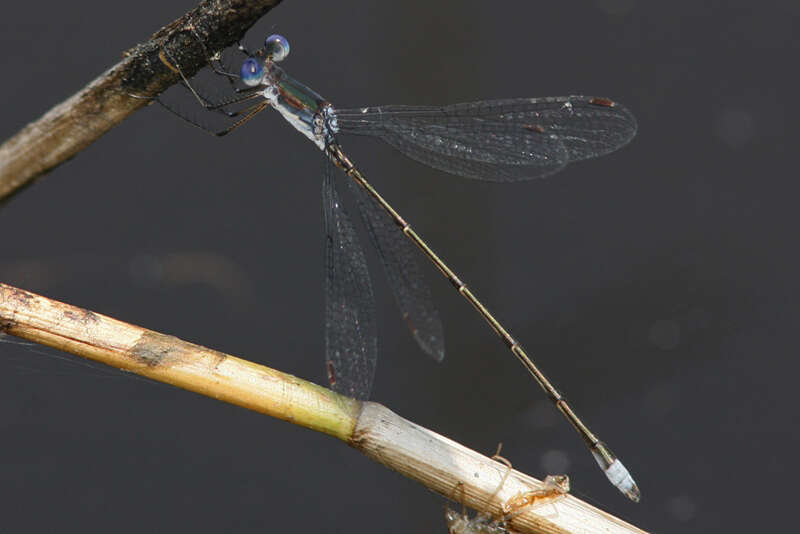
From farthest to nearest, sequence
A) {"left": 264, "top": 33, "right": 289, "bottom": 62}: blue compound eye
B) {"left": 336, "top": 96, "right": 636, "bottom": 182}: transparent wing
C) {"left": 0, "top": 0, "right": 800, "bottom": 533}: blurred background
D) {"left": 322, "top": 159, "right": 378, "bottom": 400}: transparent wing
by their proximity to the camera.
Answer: {"left": 0, "top": 0, "right": 800, "bottom": 533}: blurred background < {"left": 336, "top": 96, "right": 636, "bottom": 182}: transparent wing < {"left": 264, "top": 33, "right": 289, "bottom": 62}: blue compound eye < {"left": 322, "top": 159, "right": 378, "bottom": 400}: transparent wing

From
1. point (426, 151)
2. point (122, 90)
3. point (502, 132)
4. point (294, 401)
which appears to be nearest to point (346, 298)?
point (426, 151)

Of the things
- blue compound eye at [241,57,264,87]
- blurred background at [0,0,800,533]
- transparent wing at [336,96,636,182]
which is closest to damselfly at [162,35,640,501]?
transparent wing at [336,96,636,182]

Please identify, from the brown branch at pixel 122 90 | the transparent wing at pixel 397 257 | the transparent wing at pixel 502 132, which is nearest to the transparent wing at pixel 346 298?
the transparent wing at pixel 397 257

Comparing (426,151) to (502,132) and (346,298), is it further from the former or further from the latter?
(346,298)

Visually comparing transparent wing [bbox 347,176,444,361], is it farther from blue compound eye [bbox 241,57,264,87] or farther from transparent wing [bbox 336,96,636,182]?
blue compound eye [bbox 241,57,264,87]

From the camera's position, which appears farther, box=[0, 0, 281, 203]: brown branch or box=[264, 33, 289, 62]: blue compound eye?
box=[264, 33, 289, 62]: blue compound eye

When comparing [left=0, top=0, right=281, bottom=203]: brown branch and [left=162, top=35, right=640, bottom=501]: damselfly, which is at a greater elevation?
[left=162, top=35, right=640, bottom=501]: damselfly
